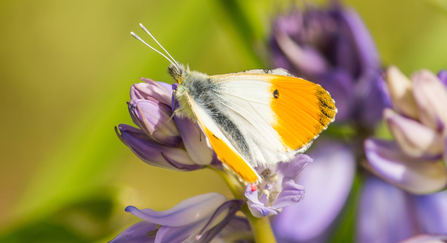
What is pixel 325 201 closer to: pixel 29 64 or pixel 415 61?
pixel 415 61

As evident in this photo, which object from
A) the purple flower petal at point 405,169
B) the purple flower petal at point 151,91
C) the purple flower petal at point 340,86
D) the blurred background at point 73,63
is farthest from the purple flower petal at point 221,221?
the blurred background at point 73,63

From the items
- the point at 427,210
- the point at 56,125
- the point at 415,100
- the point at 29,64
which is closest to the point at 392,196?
the point at 427,210

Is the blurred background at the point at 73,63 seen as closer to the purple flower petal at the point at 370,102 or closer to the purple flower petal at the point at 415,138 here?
the purple flower petal at the point at 370,102

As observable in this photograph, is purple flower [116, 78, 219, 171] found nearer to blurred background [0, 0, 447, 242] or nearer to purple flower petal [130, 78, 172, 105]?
purple flower petal [130, 78, 172, 105]

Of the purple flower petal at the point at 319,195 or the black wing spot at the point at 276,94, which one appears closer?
the black wing spot at the point at 276,94

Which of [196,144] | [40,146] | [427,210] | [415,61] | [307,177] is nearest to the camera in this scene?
[196,144]

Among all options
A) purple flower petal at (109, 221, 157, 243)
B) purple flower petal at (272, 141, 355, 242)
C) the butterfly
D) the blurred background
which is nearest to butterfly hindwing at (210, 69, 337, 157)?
the butterfly
